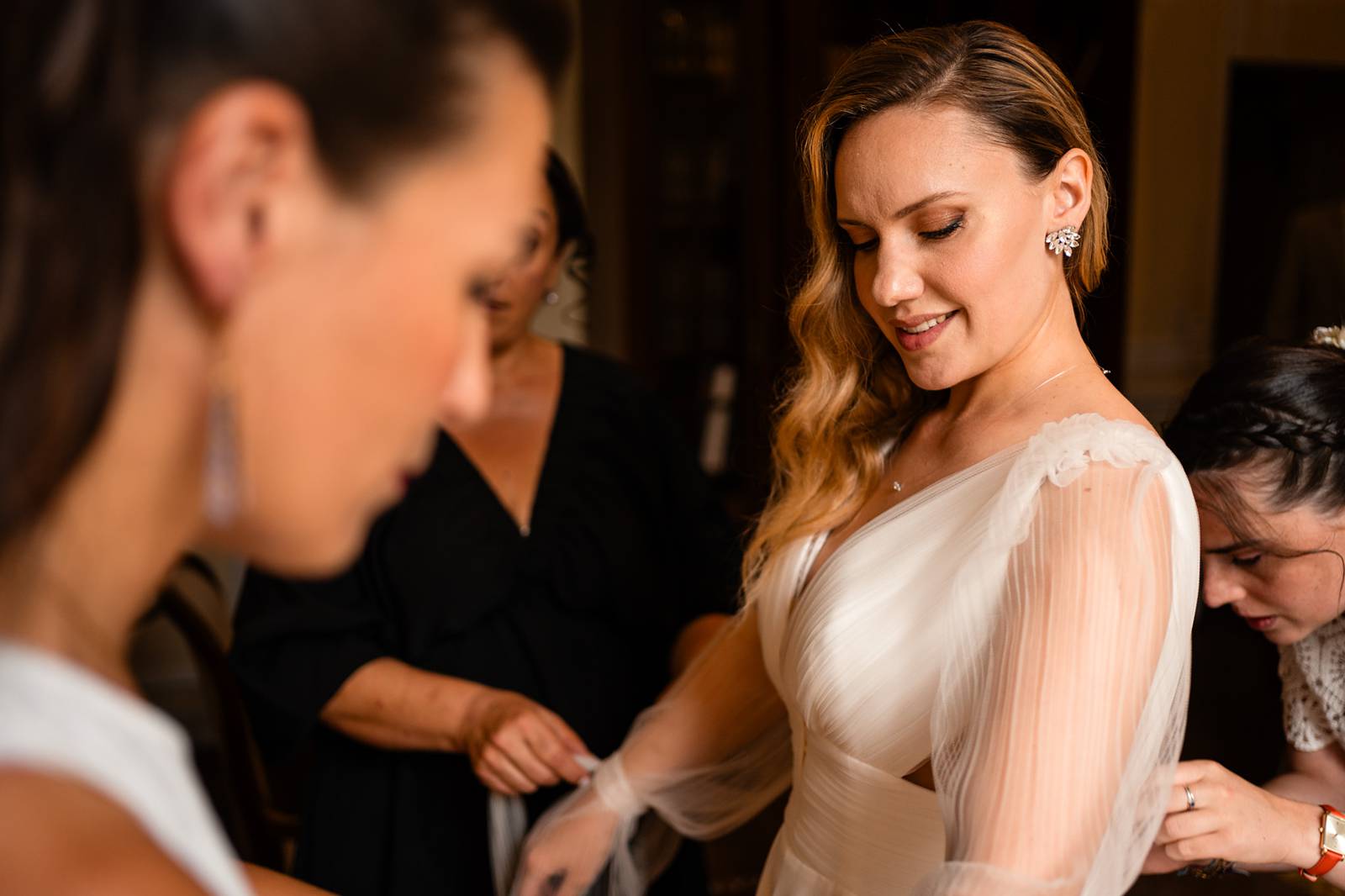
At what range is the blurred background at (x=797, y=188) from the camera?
3992mm

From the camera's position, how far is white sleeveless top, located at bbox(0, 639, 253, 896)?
1.62 ft

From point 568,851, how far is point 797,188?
2677 mm

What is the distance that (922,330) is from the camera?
4.18 feet

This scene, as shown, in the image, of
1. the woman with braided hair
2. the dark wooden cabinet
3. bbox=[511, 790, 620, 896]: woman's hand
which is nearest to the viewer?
the woman with braided hair

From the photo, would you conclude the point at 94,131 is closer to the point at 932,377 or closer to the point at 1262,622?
the point at 932,377

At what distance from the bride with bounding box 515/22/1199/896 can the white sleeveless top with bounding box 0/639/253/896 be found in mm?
650

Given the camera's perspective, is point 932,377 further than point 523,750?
No

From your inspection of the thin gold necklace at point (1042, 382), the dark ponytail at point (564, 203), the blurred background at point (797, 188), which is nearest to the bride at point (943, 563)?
the thin gold necklace at point (1042, 382)

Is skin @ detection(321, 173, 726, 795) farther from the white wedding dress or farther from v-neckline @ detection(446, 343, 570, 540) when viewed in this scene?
the white wedding dress

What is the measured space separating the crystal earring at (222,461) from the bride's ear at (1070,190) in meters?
0.97

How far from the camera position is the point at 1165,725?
1045mm

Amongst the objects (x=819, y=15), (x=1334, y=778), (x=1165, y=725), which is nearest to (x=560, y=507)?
(x=1165, y=725)

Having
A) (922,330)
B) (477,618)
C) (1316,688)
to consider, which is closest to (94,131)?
(922,330)

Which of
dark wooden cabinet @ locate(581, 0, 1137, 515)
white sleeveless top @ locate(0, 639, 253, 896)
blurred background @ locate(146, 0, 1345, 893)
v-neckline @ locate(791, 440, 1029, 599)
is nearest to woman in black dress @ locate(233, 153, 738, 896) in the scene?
v-neckline @ locate(791, 440, 1029, 599)
